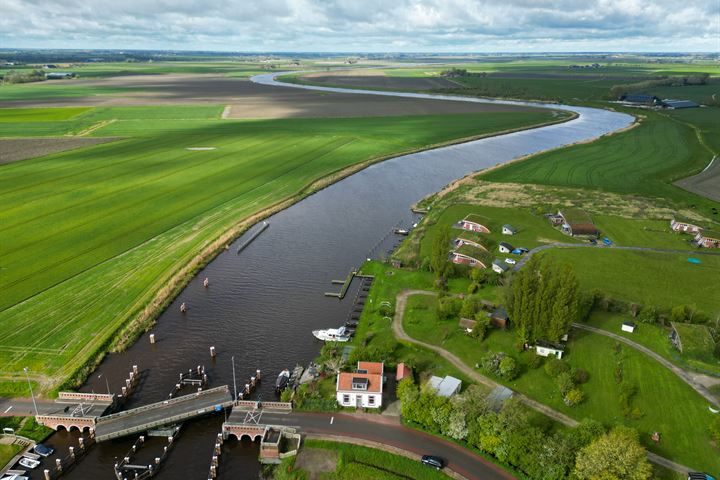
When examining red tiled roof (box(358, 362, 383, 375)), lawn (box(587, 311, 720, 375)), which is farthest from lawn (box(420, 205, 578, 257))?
red tiled roof (box(358, 362, 383, 375))

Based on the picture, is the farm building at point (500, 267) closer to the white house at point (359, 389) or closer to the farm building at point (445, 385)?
the farm building at point (445, 385)

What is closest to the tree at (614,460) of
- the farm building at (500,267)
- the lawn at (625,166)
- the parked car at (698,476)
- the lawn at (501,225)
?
the parked car at (698,476)

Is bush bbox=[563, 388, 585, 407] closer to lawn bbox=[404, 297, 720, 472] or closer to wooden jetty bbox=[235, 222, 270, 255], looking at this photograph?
lawn bbox=[404, 297, 720, 472]

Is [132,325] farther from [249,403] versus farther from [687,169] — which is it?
[687,169]

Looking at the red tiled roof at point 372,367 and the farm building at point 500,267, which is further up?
the farm building at point 500,267

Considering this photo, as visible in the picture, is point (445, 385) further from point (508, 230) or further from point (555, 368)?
point (508, 230)

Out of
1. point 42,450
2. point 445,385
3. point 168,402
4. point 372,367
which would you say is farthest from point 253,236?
point 445,385
